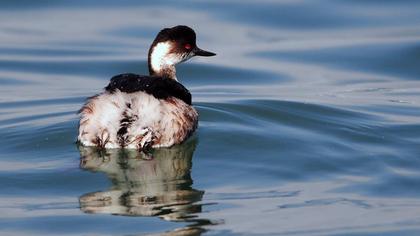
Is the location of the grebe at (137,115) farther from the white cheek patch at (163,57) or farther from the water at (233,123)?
the white cheek patch at (163,57)

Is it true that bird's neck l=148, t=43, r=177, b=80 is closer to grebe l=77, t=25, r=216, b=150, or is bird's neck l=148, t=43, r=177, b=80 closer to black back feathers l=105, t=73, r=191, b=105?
grebe l=77, t=25, r=216, b=150

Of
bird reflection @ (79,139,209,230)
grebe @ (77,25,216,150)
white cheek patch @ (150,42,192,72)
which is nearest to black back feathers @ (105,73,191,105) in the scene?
grebe @ (77,25,216,150)

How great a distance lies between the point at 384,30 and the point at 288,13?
1394mm

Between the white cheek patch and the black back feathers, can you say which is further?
the white cheek patch

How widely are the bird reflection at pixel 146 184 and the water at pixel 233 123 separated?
0.04 feet

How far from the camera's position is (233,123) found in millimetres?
9641

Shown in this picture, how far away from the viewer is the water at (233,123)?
7.16 meters

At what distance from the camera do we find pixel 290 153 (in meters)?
8.63

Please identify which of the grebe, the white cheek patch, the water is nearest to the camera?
the water

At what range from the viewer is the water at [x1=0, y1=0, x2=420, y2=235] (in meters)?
7.16

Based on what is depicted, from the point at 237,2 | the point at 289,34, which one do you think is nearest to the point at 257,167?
the point at 289,34

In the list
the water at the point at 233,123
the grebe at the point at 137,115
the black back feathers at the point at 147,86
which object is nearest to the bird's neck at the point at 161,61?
the water at the point at 233,123

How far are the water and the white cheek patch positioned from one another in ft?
1.91

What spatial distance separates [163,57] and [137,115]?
137 centimetres
